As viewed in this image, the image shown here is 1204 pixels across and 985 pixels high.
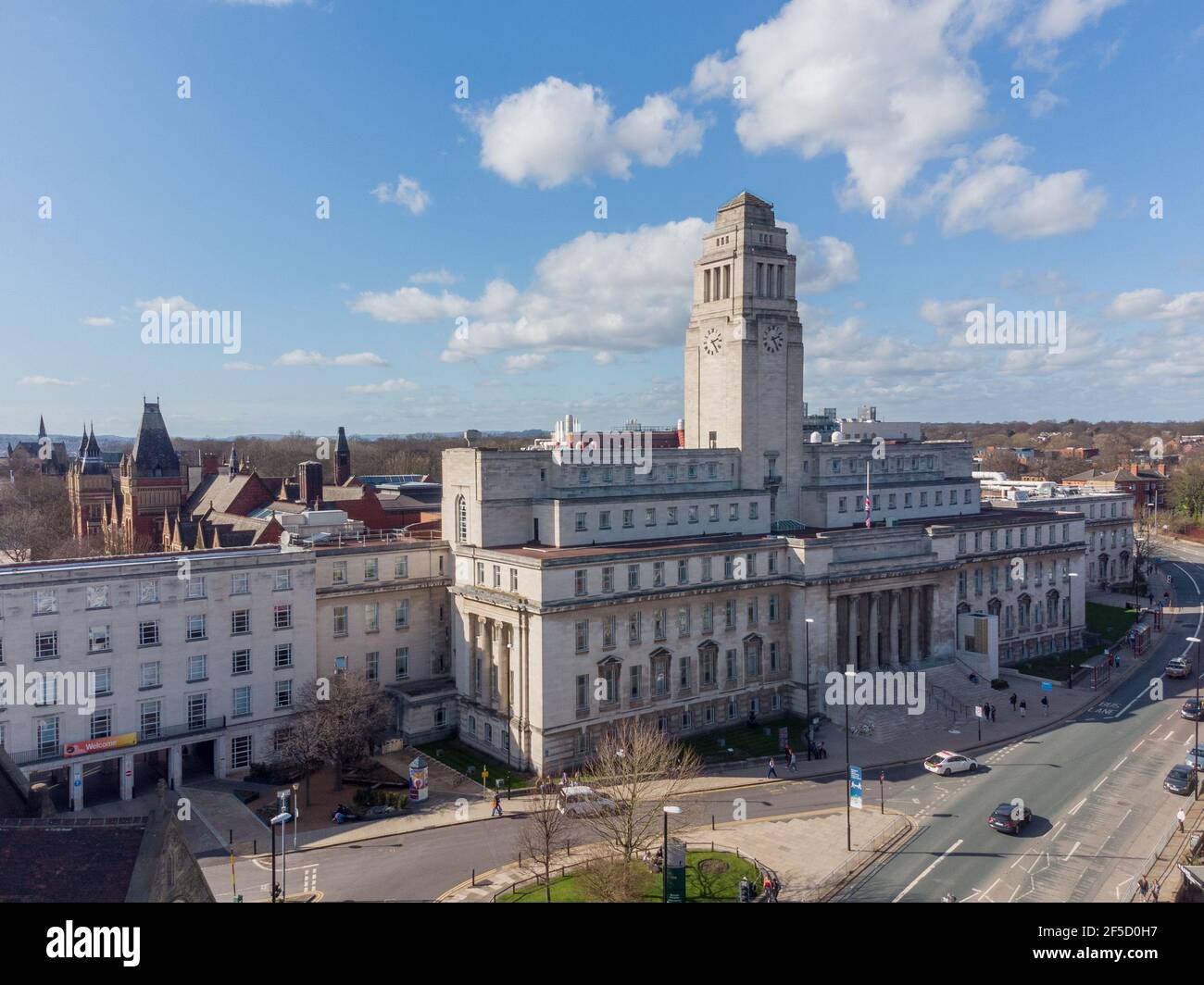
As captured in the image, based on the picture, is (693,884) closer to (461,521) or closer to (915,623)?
(461,521)

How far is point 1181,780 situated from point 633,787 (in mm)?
33898

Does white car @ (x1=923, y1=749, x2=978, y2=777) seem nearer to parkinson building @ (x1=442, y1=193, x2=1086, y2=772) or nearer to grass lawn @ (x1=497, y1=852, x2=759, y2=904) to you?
parkinson building @ (x1=442, y1=193, x2=1086, y2=772)

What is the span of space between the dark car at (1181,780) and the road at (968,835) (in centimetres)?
65

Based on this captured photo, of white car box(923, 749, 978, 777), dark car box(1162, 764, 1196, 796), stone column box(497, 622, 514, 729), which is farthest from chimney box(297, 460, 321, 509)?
dark car box(1162, 764, 1196, 796)

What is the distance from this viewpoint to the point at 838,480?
259ft

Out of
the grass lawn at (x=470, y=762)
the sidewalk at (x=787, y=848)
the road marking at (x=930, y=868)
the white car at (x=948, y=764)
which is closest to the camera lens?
the road marking at (x=930, y=868)

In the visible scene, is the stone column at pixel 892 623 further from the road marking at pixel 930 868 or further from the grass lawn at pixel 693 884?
the grass lawn at pixel 693 884

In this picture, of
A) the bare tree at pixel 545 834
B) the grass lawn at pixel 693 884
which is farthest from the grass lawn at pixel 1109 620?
the bare tree at pixel 545 834

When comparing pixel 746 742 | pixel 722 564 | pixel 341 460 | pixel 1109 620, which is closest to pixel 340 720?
pixel 746 742

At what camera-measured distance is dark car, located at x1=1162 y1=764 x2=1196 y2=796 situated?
49.6 meters

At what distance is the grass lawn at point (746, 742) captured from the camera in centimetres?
5775

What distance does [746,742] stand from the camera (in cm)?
6009

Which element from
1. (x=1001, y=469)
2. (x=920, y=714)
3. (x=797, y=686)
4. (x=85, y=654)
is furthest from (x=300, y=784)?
(x=1001, y=469)
